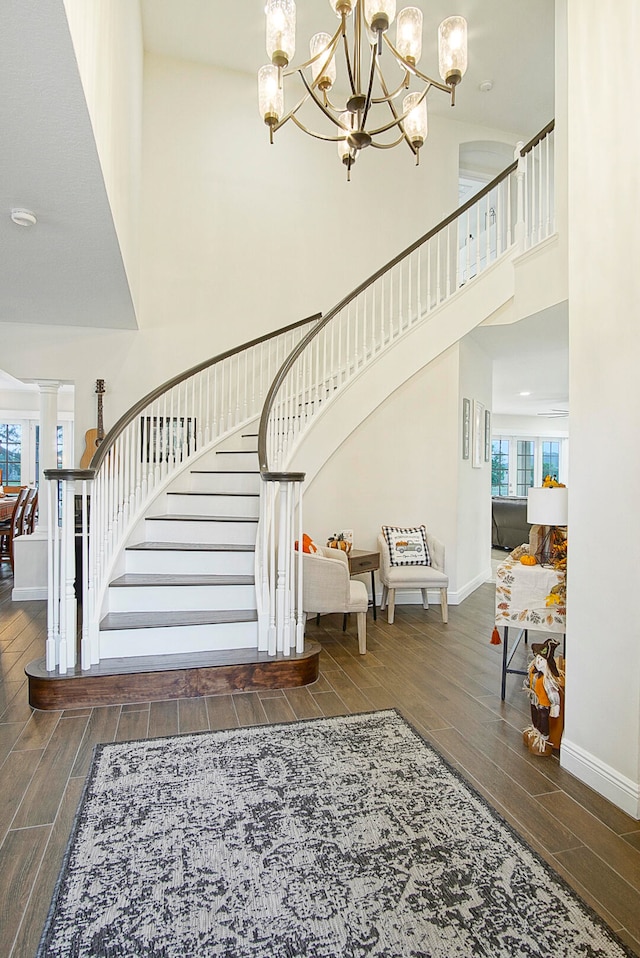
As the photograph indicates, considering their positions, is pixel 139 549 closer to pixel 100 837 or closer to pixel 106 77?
pixel 100 837

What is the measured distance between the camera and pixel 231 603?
12.5 ft

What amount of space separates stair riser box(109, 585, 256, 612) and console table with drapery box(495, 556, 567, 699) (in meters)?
1.69

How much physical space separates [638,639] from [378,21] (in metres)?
3.24

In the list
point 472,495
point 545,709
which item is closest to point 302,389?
point 472,495

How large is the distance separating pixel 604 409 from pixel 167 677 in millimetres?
2735

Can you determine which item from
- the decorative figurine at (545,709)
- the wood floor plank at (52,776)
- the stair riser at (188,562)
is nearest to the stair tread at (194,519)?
the stair riser at (188,562)

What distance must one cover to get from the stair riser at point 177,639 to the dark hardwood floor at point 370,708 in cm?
38

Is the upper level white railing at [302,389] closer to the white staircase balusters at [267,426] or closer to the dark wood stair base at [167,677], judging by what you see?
the white staircase balusters at [267,426]

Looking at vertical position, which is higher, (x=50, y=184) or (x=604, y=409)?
(x=50, y=184)

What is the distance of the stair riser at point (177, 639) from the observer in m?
3.36

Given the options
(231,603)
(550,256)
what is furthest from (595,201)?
(231,603)

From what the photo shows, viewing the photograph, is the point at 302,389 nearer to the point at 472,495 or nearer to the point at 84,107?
the point at 472,495

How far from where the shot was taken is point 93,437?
5.51 m

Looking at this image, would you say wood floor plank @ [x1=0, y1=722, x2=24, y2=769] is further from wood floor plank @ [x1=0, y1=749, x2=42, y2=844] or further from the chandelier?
the chandelier
